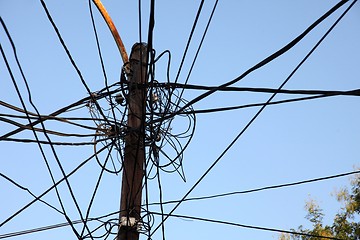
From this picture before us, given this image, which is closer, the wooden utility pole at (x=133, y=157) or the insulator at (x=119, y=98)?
the wooden utility pole at (x=133, y=157)

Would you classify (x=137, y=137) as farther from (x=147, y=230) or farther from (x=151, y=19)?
(x=151, y=19)

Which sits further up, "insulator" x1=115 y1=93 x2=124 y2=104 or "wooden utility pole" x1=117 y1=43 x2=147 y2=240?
"insulator" x1=115 y1=93 x2=124 y2=104

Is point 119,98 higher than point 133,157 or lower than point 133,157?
higher

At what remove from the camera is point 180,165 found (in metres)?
4.37

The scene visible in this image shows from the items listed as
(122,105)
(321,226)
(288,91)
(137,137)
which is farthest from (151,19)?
(321,226)

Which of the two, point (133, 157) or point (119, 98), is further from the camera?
point (119, 98)

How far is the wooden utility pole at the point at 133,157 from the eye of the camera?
3.49m

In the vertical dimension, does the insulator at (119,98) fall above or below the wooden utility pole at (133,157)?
above

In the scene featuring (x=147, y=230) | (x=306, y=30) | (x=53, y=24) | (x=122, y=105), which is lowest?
(x=147, y=230)

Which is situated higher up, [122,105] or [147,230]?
[122,105]

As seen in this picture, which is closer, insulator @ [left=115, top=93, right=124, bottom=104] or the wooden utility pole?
the wooden utility pole

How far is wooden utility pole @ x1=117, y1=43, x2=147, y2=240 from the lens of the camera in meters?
3.49

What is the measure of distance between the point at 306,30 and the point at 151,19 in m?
0.76

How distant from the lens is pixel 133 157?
12.5 ft
